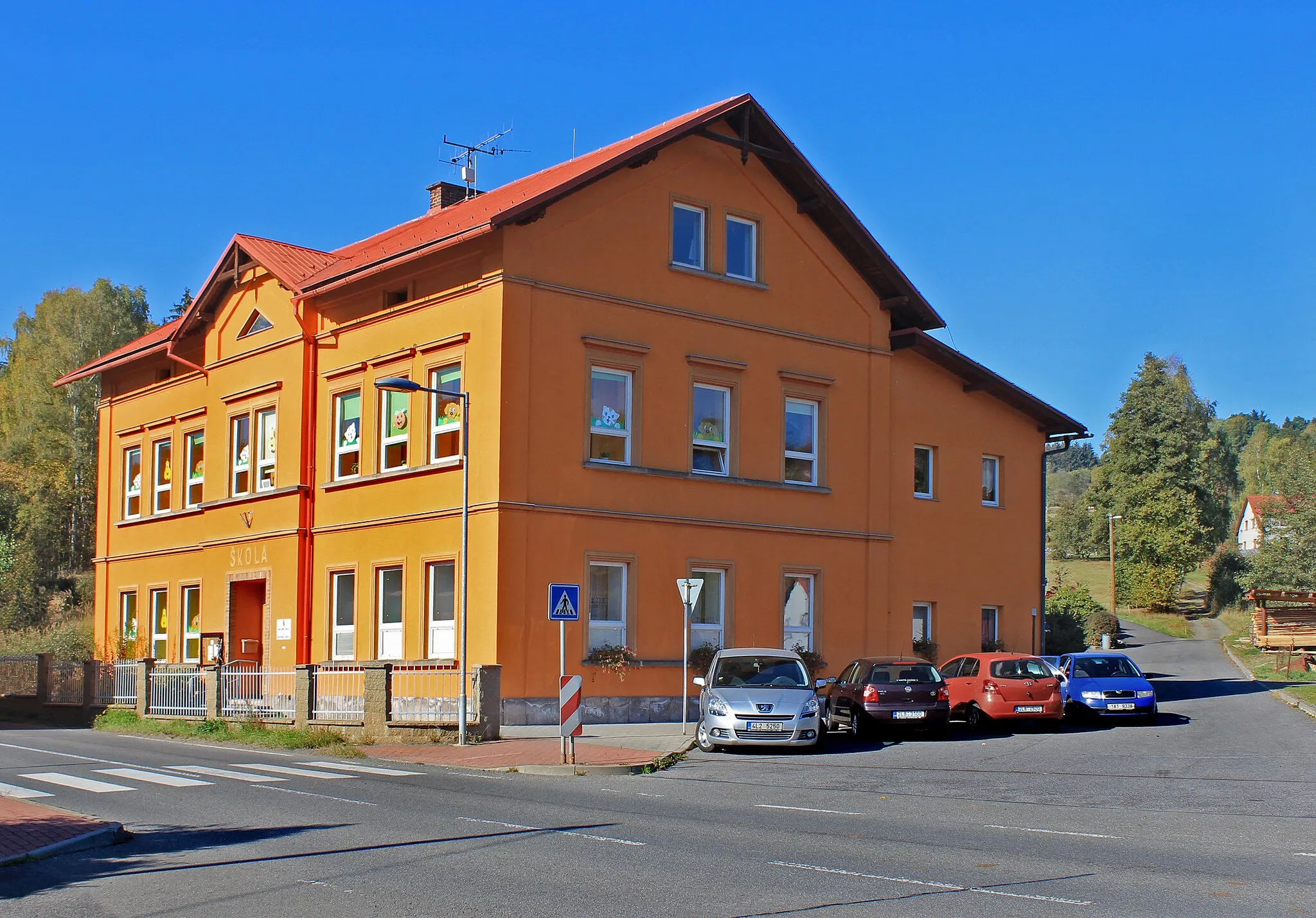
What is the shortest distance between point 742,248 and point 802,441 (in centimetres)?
438

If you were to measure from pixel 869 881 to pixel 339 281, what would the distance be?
21741mm

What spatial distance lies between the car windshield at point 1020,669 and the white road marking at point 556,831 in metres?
14.4

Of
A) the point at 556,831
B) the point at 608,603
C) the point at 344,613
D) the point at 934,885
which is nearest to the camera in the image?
the point at 934,885

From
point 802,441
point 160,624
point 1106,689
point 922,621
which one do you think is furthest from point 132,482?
point 1106,689

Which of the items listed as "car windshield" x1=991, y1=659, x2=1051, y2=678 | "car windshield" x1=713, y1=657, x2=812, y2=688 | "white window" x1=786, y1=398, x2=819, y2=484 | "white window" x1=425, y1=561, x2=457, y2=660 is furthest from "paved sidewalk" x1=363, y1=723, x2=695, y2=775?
"white window" x1=786, y1=398, x2=819, y2=484

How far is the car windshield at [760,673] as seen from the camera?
2225cm

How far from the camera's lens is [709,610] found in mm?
28594

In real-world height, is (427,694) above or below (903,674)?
below

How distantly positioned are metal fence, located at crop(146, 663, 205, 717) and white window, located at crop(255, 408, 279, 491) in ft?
15.0

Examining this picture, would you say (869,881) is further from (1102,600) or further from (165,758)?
(1102,600)

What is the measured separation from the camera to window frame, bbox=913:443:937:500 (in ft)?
110

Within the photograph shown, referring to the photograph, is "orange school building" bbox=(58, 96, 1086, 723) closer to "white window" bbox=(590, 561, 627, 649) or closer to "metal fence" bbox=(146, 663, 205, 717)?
"white window" bbox=(590, 561, 627, 649)

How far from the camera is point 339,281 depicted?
28.9 metres

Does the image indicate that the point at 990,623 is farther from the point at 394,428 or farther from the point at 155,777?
the point at 155,777
